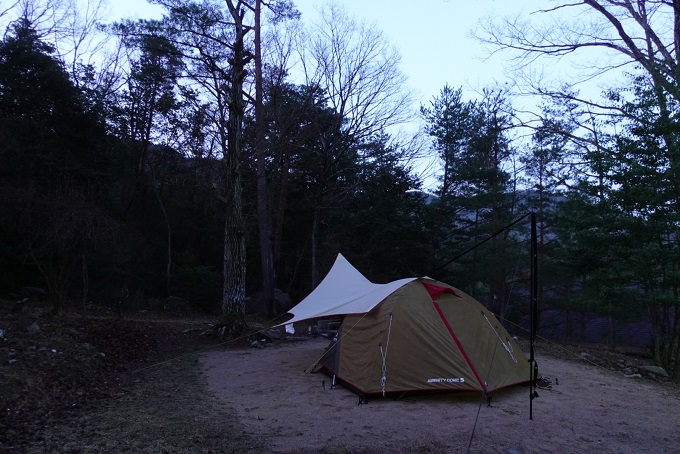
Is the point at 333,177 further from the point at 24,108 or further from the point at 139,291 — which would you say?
the point at 24,108

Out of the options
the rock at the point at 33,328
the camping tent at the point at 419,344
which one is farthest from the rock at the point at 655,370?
the rock at the point at 33,328

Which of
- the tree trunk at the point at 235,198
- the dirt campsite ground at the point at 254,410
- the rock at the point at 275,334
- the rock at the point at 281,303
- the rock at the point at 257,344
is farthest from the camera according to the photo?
the rock at the point at 281,303

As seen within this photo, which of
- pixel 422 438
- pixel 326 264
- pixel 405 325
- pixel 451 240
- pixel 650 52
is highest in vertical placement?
pixel 650 52

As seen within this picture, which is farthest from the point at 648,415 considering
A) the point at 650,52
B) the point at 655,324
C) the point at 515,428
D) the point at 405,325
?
the point at 650,52

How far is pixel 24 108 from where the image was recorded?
1548 cm

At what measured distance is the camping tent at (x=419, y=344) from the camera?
6176 millimetres

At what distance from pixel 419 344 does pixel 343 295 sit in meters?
2.43

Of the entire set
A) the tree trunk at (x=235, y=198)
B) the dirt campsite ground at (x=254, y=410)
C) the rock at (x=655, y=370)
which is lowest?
the dirt campsite ground at (x=254, y=410)

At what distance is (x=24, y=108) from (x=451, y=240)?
54.7 feet

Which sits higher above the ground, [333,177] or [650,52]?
[650,52]

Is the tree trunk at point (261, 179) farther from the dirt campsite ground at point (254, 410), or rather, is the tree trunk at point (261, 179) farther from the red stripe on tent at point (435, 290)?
the red stripe on tent at point (435, 290)

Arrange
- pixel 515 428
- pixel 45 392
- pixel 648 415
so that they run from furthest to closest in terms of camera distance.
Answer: pixel 648 415
pixel 45 392
pixel 515 428

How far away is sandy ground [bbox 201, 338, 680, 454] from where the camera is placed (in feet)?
14.8

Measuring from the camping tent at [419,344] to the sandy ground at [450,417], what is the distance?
→ 0.24m
